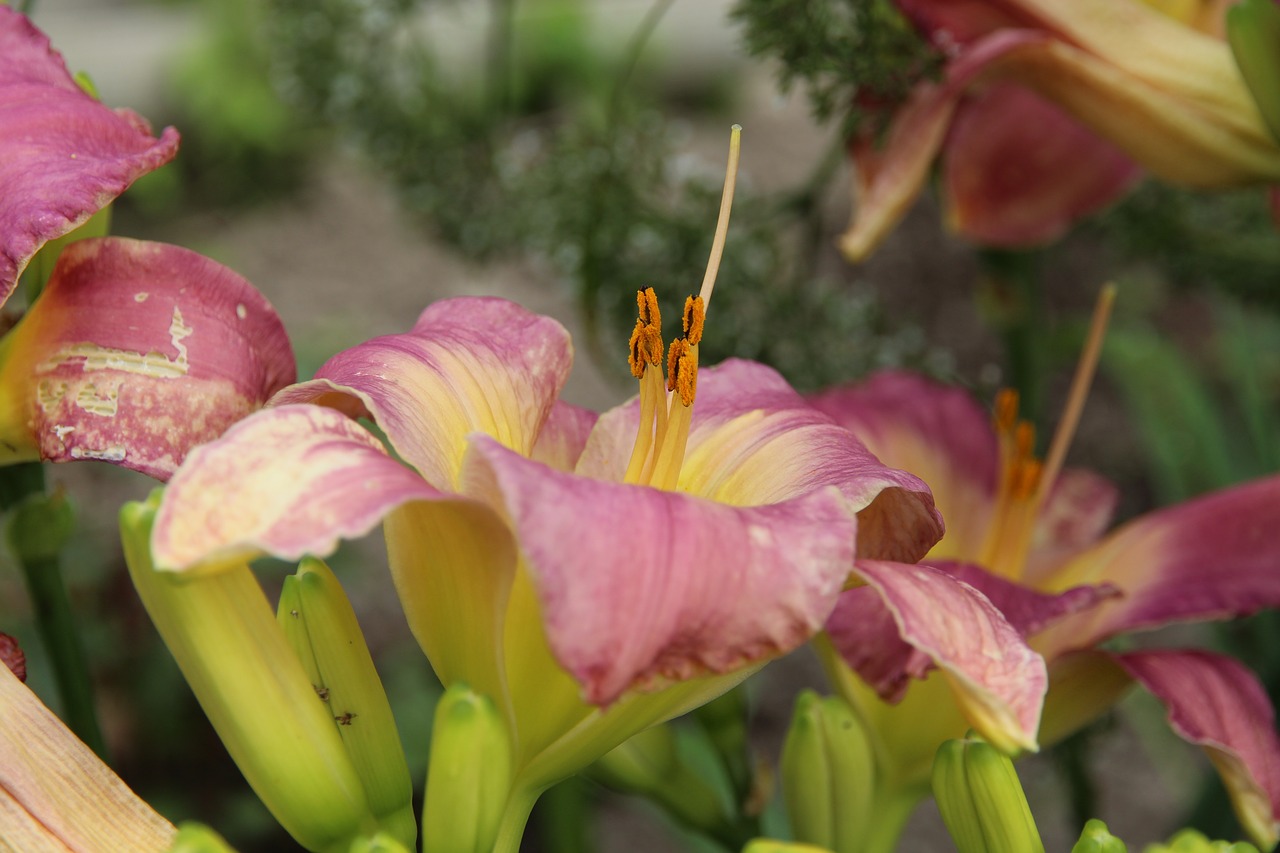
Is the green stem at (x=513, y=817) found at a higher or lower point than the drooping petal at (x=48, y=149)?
lower

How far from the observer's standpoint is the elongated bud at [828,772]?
483 millimetres

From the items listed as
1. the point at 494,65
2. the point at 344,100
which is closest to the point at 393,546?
the point at 344,100

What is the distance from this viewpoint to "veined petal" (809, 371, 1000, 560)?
0.63 m

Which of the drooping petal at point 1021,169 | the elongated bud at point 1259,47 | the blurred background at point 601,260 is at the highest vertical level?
the elongated bud at point 1259,47

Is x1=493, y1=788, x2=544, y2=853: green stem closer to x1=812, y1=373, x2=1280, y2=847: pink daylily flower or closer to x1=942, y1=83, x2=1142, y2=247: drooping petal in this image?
x1=812, y1=373, x2=1280, y2=847: pink daylily flower

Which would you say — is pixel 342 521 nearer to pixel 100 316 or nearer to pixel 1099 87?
pixel 100 316

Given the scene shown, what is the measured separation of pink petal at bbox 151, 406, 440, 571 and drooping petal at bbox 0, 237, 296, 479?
0.26ft

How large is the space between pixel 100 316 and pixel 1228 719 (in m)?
0.41

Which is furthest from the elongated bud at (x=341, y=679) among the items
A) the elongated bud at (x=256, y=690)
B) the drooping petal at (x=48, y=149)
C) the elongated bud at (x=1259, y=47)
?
the elongated bud at (x=1259, y=47)

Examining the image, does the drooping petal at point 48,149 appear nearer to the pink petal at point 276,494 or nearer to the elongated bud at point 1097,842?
the pink petal at point 276,494

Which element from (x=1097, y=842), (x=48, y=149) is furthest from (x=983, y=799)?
(x=48, y=149)

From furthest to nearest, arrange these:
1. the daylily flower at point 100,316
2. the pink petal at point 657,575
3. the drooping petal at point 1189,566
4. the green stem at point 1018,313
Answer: the green stem at point 1018,313, the drooping petal at point 1189,566, the daylily flower at point 100,316, the pink petal at point 657,575

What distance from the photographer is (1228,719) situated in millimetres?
476

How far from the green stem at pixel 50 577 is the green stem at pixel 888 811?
0.30 m
